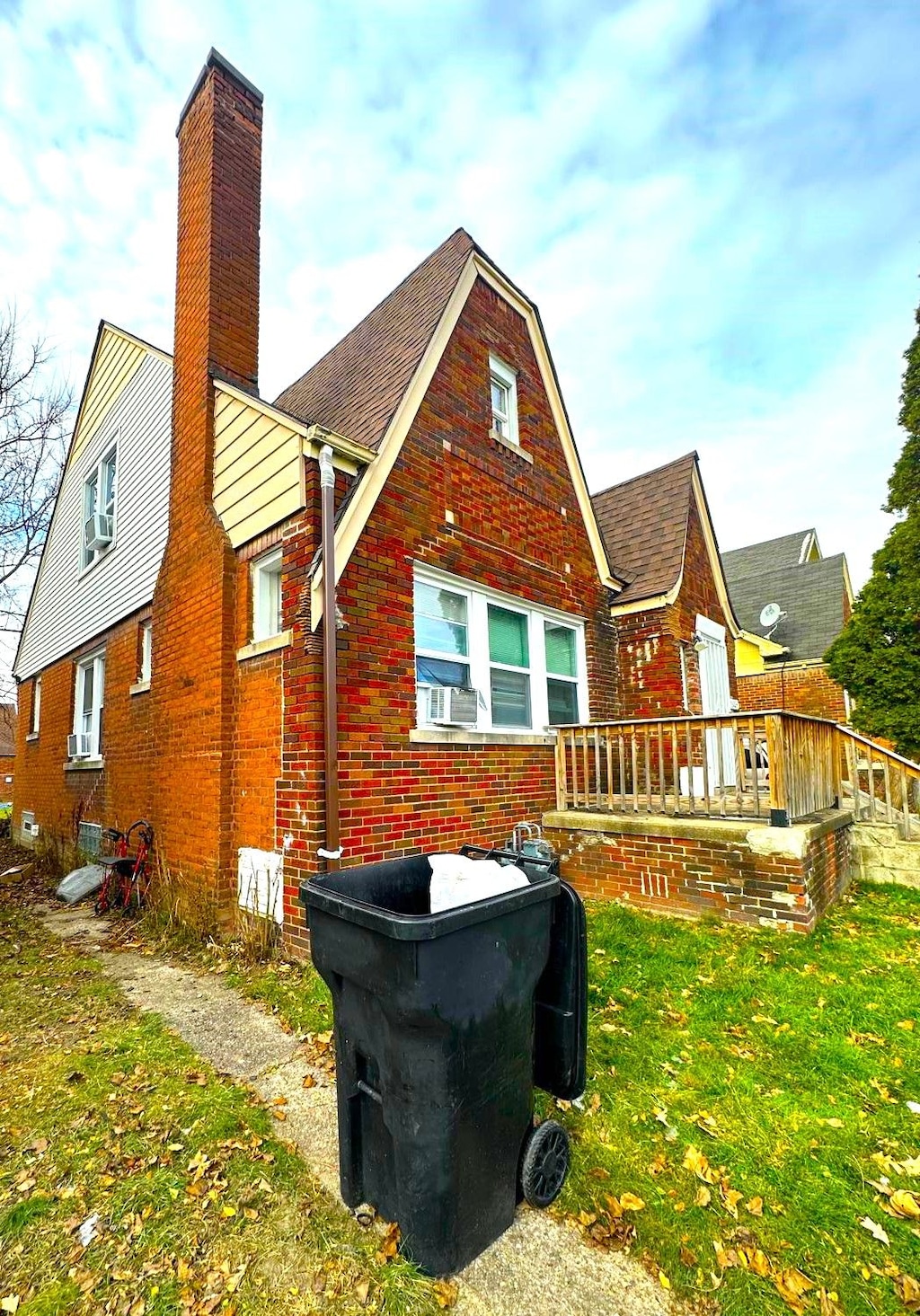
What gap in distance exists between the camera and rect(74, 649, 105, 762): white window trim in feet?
31.8

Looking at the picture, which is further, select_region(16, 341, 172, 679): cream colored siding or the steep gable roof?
select_region(16, 341, 172, 679): cream colored siding

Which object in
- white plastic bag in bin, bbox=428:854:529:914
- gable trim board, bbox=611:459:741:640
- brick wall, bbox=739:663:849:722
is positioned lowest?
white plastic bag in bin, bbox=428:854:529:914

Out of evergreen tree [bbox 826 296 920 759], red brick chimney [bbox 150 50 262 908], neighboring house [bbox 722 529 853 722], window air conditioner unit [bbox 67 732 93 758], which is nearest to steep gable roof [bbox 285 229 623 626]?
red brick chimney [bbox 150 50 262 908]

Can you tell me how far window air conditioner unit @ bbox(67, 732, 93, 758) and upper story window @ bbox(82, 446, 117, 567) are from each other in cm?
305

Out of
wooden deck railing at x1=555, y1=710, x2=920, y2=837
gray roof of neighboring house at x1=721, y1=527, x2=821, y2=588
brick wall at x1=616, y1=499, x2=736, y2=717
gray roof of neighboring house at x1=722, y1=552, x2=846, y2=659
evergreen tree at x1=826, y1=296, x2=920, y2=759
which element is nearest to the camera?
wooden deck railing at x1=555, y1=710, x2=920, y2=837

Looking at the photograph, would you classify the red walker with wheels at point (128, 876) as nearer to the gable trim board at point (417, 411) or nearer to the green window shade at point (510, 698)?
the gable trim board at point (417, 411)

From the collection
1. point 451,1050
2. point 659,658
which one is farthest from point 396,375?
point 451,1050

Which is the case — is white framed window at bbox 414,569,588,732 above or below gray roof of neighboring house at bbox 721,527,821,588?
below

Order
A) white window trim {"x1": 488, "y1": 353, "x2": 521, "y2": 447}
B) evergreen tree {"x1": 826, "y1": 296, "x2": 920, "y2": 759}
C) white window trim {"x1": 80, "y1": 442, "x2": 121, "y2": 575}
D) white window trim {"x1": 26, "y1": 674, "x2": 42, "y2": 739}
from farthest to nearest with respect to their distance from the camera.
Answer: white window trim {"x1": 26, "y1": 674, "x2": 42, "y2": 739} < evergreen tree {"x1": 826, "y1": 296, "x2": 920, "y2": 759} < white window trim {"x1": 80, "y1": 442, "x2": 121, "y2": 575} < white window trim {"x1": 488, "y1": 353, "x2": 521, "y2": 447}

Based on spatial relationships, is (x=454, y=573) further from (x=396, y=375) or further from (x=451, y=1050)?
(x=451, y=1050)

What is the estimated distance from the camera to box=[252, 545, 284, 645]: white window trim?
588cm

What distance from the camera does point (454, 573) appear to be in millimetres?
6430

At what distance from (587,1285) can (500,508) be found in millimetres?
6640

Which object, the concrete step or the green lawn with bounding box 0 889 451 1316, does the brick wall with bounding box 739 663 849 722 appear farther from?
the green lawn with bounding box 0 889 451 1316
